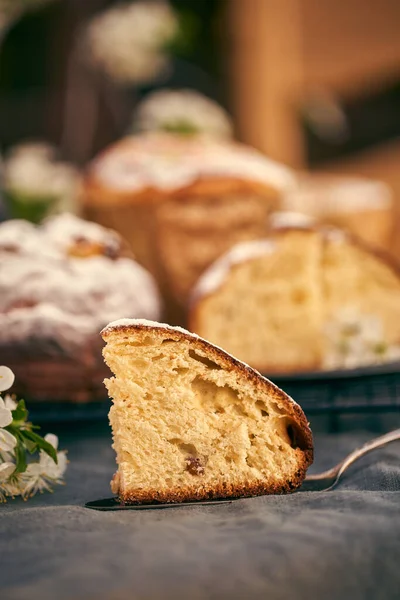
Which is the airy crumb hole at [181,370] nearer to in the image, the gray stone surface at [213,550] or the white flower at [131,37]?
the gray stone surface at [213,550]

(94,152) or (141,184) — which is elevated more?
(94,152)

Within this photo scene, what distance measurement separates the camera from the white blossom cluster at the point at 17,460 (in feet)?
3.86

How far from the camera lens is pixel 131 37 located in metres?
4.17

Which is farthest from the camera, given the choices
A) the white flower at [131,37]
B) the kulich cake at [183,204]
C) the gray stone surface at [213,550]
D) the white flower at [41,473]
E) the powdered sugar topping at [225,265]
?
the white flower at [131,37]

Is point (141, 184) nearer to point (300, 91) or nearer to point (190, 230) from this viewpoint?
point (190, 230)

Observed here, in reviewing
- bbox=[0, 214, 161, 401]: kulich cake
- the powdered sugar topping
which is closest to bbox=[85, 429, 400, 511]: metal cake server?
bbox=[0, 214, 161, 401]: kulich cake

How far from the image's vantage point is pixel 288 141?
5742 mm

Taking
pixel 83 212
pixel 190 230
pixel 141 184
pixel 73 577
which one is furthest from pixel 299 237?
pixel 73 577

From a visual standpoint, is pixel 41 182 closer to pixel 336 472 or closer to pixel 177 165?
pixel 177 165

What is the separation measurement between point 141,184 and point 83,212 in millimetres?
279

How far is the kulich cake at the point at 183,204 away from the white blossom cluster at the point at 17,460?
120 cm

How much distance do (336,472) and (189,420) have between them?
26cm

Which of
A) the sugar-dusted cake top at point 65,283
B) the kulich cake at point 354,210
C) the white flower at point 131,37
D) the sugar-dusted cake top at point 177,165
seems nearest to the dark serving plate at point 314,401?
the sugar-dusted cake top at point 65,283

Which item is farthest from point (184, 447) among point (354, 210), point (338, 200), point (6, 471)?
point (338, 200)
